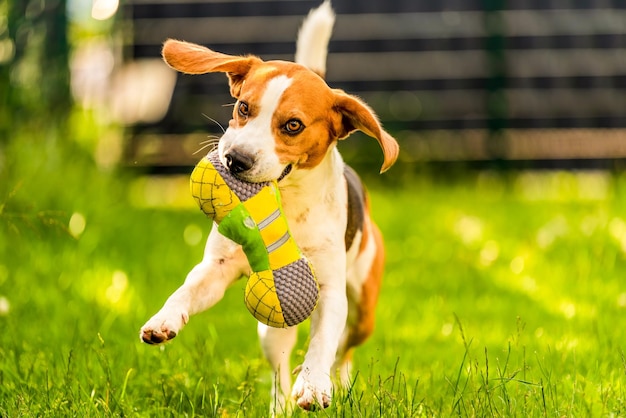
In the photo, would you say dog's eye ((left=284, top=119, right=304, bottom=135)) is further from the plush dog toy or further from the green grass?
the green grass

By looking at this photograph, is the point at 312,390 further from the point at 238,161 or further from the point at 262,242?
the point at 238,161

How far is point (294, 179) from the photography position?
2936 millimetres

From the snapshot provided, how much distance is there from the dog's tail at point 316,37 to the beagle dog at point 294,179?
0.52 m

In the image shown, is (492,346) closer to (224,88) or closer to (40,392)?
(40,392)

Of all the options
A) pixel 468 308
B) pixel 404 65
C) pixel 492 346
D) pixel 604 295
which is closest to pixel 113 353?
pixel 492 346

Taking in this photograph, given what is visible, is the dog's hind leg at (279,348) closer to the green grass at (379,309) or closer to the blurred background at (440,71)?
the green grass at (379,309)

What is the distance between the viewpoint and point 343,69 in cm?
876

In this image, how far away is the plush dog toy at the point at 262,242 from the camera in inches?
105

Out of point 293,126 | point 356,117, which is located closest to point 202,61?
point 293,126

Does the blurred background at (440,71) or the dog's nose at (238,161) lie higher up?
the dog's nose at (238,161)

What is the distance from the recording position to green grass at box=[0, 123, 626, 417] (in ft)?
9.46

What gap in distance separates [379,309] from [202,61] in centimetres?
199

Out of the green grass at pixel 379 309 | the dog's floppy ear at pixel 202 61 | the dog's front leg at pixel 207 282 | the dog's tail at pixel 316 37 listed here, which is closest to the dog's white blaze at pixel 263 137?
the dog's floppy ear at pixel 202 61

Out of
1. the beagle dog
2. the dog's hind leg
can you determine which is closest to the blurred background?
the dog's hind leg
